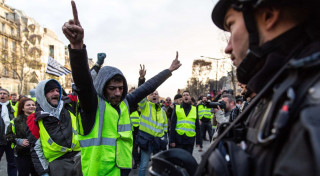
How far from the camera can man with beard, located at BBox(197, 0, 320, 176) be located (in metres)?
0.74

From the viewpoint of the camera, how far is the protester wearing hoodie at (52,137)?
Answer: 11.6ft

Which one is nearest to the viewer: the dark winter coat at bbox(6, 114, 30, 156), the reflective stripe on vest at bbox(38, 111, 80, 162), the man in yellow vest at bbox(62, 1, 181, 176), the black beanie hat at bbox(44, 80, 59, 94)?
the man in yellow vest at bbox(62, 1, 181, 176)

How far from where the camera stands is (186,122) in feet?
22.1

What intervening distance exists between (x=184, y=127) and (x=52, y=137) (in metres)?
3.82

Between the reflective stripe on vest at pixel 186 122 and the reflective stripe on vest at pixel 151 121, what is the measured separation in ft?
2.06

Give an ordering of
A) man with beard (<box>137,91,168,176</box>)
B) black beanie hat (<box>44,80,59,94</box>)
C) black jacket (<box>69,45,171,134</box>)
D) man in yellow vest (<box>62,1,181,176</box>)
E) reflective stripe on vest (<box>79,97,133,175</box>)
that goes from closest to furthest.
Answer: black jacket (<box>69,45,171,134</box>), man in yellow vest (<box>62,1,181,176</box>), reflective stripe on vest (<box>79,97,133,175</box>), black beanie hat (<box>44,80,59,94</box>), man with beard (<box>137,91,168,176</box>)

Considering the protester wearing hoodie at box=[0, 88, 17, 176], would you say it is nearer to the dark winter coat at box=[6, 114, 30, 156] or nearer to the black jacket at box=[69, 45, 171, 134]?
the dark winter coat at box=[6, 114, 30, 156]

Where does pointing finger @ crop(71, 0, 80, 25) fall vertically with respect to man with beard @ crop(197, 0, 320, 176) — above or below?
above

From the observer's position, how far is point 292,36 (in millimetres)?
1022

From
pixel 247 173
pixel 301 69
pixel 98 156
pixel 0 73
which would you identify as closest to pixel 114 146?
pixel 98 156

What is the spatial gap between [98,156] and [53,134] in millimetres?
1446

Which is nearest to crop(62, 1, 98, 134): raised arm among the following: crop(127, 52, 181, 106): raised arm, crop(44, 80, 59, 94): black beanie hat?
crop(127, 52, 181, 106): raised arm

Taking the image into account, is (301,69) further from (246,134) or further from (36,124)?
(36,124)

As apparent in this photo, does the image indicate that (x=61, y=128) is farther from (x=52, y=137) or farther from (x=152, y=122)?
(x=152, y=122)
